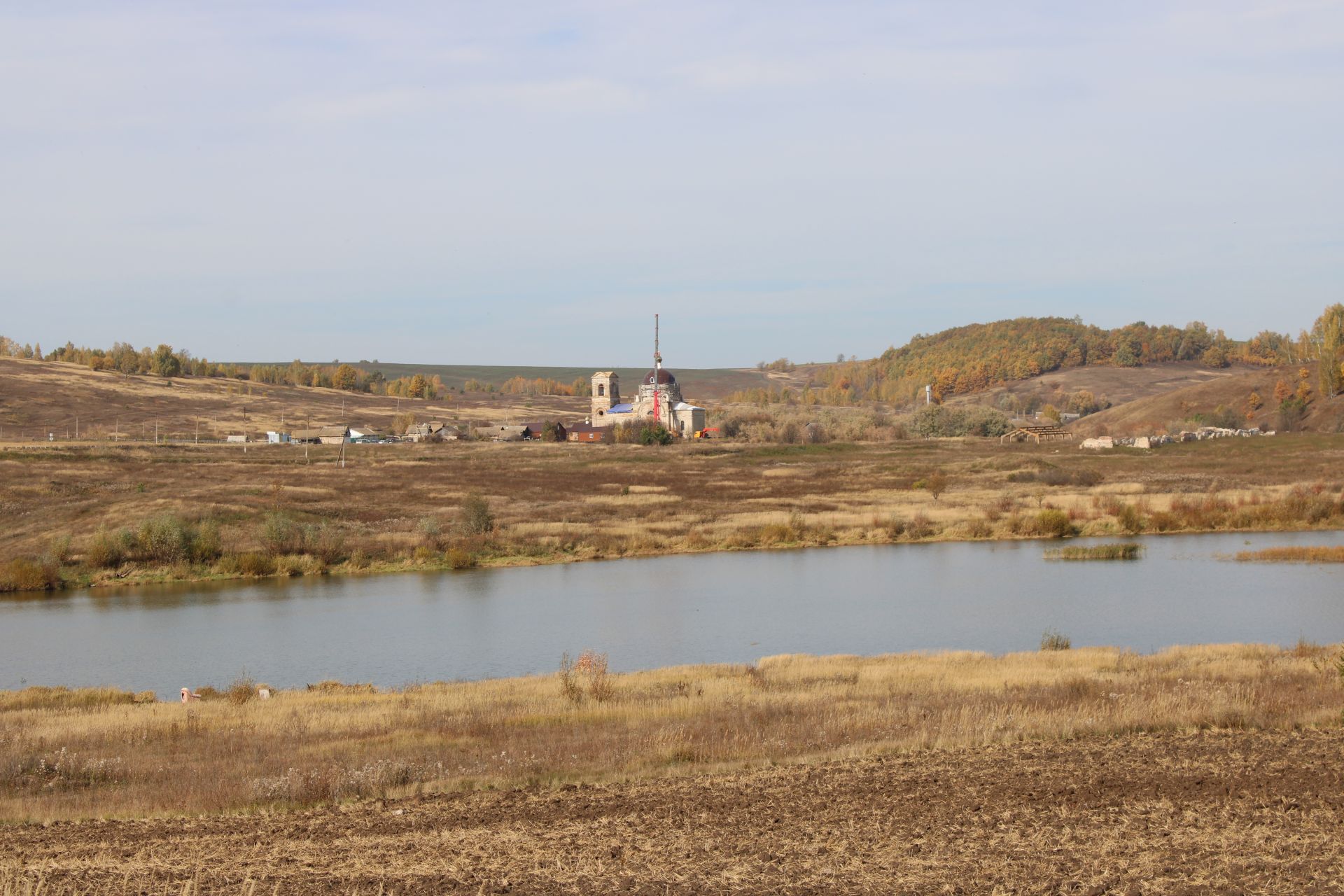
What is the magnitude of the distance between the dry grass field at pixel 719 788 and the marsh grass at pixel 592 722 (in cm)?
5

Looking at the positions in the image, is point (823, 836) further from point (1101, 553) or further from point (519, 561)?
point (519, 561)

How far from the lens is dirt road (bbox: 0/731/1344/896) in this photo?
756 centimetres

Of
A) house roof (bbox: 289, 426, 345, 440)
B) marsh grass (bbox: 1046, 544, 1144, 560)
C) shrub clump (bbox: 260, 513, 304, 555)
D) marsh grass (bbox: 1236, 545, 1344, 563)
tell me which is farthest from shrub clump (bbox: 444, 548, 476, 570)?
house roof (bbox: 289, 426, 345, 440)

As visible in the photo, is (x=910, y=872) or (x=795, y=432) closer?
(x=910, y=872)

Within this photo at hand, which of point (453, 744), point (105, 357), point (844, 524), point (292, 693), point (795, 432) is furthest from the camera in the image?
point (105, 357)

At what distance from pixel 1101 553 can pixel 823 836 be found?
2698 cm

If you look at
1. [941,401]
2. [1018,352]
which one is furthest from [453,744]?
[1018,352]

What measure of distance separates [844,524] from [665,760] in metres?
30.9

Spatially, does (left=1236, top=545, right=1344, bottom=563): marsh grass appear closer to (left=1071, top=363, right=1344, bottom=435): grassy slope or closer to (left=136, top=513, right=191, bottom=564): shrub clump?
(left=136, top=513, right=191, bottom=564): shrub clump

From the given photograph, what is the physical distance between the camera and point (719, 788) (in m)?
10.2

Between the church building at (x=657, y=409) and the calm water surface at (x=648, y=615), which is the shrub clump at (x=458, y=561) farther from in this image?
the church building at (x=657, y=409)

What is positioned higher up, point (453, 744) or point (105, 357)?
point (105, 357)

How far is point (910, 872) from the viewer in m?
7.61

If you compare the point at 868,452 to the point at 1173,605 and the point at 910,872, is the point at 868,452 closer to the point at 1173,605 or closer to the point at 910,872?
the point at 1173,605
